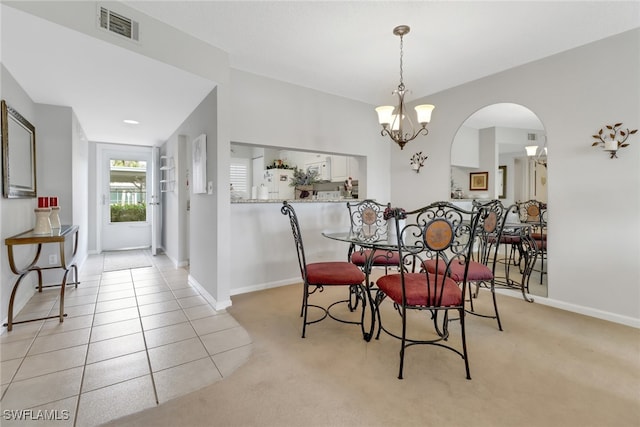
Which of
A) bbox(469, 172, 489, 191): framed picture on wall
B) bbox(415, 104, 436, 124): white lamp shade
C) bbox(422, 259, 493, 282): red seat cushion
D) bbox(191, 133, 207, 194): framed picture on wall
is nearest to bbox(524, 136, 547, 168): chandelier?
bbox(469, 172, 489, 191): framed picture on wall

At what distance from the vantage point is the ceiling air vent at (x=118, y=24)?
6.70ft

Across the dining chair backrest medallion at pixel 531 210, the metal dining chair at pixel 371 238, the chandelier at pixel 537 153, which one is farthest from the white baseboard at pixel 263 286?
Answer: the chandelier at pixel 537 153

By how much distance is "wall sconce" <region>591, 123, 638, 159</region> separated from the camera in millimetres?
2555

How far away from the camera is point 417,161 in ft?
14.0

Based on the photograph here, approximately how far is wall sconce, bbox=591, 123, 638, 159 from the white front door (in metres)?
6.81

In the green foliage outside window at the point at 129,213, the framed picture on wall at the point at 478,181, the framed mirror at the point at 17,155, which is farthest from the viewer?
the green foliage outside window at the point at 129,213

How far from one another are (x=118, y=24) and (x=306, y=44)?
150 centimetres

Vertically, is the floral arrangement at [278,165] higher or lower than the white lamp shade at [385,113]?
higher

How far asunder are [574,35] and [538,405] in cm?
304

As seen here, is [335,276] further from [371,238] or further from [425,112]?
[425,112]

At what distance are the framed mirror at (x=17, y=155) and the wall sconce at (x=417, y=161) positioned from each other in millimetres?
4380

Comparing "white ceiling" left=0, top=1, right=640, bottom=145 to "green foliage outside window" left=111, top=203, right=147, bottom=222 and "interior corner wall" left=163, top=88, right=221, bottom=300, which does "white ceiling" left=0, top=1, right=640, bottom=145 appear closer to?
"interior corner wall" left=163, top=88, right=221, bottom=300

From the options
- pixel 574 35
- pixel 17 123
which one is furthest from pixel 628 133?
pixel 17 123

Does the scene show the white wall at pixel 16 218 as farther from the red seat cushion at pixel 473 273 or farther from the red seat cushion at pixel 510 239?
the red seat cushion at pixel 510 239
